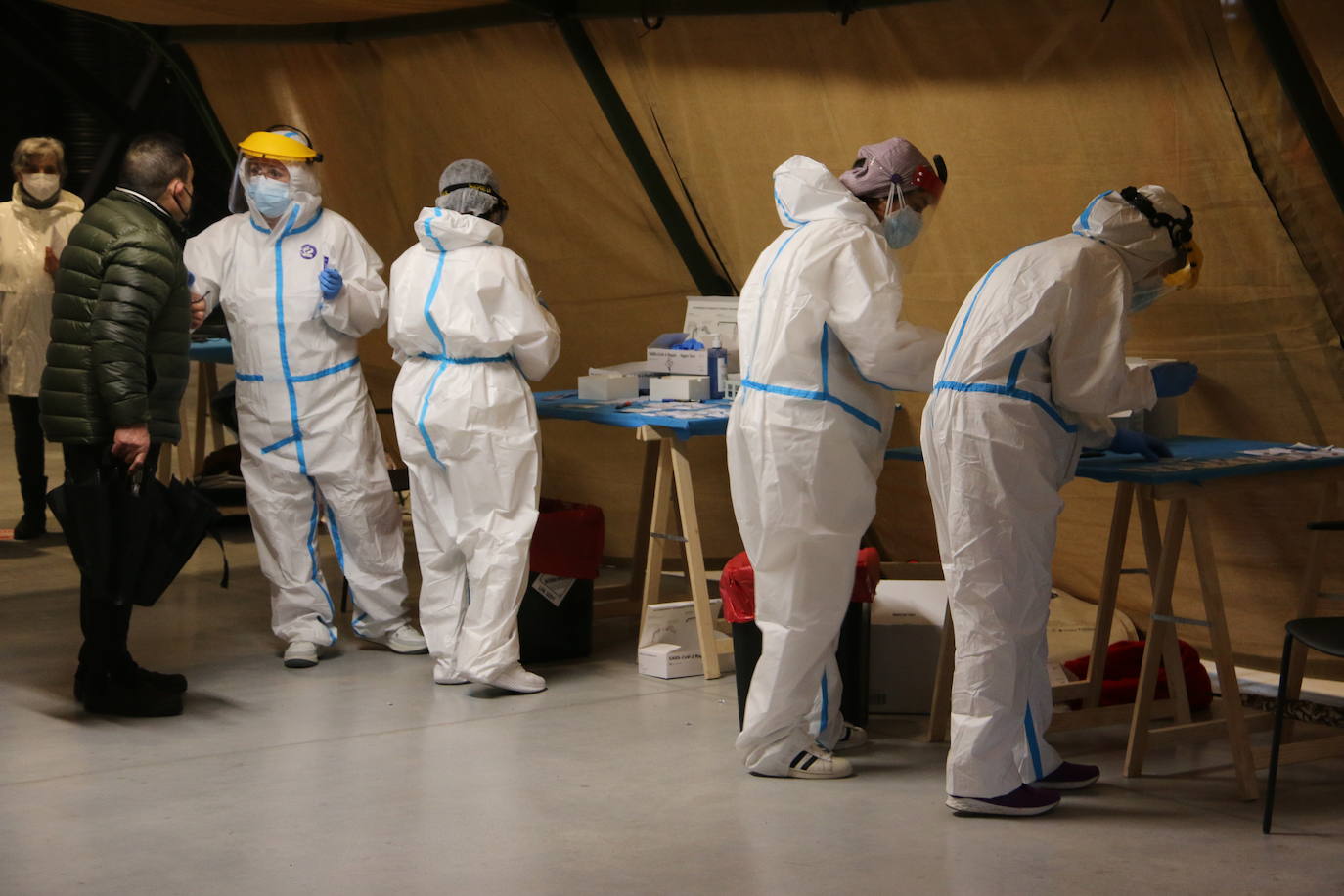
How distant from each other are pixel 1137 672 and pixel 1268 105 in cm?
150

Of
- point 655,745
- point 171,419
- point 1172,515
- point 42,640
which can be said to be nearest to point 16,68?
point 42,640

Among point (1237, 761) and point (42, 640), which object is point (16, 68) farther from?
point (1237, 761)

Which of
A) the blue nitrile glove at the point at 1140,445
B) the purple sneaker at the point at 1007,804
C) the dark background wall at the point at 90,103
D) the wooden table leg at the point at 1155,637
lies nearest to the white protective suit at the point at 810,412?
the purple sneaker at the point at 1007,804

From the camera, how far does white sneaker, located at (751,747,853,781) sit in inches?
143

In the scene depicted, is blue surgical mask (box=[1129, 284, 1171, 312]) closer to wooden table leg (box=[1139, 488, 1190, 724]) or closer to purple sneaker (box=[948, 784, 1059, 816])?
wooden table leg (box=[1139, 488, 1190, 724])

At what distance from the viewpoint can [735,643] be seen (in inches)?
153

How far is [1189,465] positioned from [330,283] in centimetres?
238

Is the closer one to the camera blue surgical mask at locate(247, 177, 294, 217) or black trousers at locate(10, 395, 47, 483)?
blue surgical mask at locate(247, 177, 294, 217)

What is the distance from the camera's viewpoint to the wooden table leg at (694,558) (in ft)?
14.6

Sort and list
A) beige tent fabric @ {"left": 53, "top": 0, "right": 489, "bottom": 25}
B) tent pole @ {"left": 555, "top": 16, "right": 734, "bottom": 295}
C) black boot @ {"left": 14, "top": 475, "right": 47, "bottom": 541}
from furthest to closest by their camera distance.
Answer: black boot @ {"left": 14, "top": 475, "right": 47, "bottom": 541}, tent pole @ {"left": 555, "top": 16, "right": 734, "bottom": 295}, beige tent fabric @ {"left": 53, "top": 0, "right": 489, "bottom": 25}

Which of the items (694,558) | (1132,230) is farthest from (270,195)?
(1132,230)

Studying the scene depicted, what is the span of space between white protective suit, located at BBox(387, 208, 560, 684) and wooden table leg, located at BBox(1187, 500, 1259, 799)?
69.2 inches

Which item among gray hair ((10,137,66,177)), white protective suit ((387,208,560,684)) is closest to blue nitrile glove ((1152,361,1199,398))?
white protective suit ((387,208,560,684))

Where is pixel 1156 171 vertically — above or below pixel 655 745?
above
